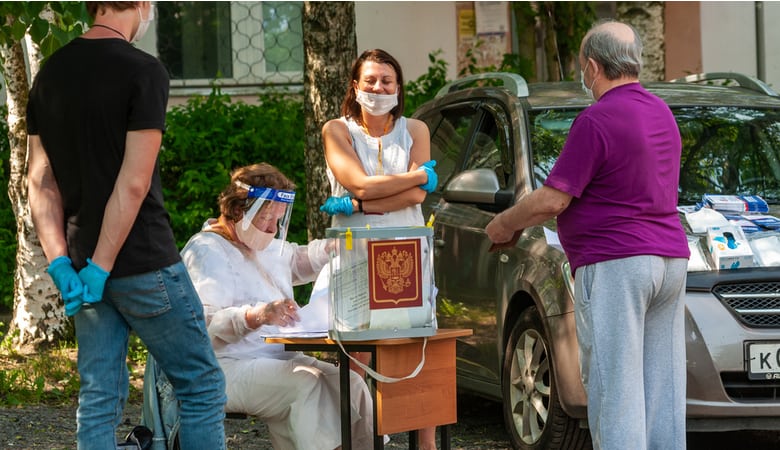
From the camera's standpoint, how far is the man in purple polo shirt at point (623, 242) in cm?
459

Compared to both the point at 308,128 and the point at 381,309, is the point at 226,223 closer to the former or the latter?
the point at 381,309

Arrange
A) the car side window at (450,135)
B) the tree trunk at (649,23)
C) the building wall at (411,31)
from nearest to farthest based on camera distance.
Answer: the car side window at (450,135) → the tree trunk at (649,23) → the building wall at (411,31)

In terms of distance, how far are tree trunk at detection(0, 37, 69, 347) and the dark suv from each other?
2912 mm

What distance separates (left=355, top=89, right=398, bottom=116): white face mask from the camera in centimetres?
582

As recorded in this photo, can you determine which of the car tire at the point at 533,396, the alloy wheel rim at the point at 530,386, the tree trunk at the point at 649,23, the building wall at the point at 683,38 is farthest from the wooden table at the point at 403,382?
the building wall at the point at 683,38

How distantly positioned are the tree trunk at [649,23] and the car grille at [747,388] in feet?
17.0

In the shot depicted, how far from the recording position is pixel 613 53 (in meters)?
4.68

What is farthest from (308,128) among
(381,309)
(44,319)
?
(381,309)

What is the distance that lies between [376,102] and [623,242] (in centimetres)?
164

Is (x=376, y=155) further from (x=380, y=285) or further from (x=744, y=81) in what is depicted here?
(x=744, y=81)

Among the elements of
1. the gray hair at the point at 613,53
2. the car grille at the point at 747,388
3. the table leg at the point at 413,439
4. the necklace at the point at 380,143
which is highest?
the gray hair at the point at 613,53

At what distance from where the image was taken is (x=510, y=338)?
6246mm

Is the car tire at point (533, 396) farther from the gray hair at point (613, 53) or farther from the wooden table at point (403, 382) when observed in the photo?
the gray hair at point (613, 53)

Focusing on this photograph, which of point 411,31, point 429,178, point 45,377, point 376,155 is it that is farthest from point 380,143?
point 411,31
